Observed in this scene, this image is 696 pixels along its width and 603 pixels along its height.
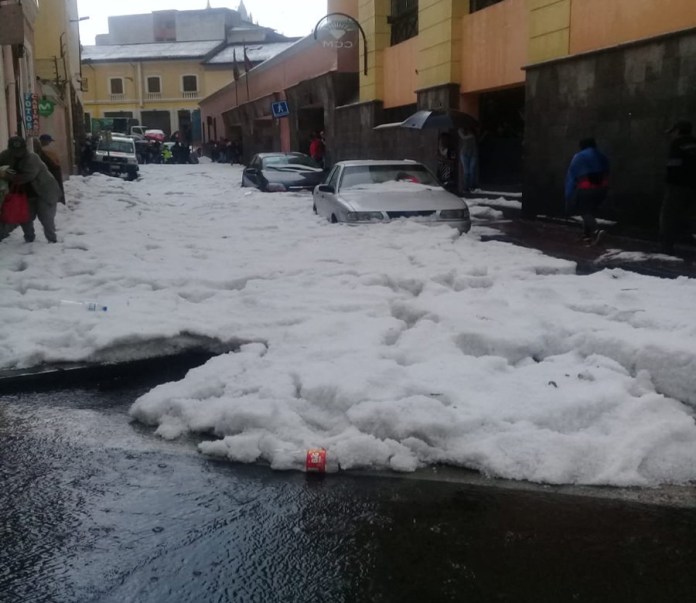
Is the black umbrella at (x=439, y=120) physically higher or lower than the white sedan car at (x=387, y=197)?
higher

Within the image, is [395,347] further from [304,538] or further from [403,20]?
[403,20]

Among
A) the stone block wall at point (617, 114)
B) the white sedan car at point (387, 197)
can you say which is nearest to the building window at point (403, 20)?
the stone block wall at point (617, 114)

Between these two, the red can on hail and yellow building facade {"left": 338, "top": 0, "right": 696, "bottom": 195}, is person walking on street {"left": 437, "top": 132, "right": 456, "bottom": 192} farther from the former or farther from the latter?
the red can on hail

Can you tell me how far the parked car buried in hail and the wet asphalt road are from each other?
31.3 meters

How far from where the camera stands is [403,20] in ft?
79.0

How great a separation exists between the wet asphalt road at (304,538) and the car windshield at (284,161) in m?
19.1

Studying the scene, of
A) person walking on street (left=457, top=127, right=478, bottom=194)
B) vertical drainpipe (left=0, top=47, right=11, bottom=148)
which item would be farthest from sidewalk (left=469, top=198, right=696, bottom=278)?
vertical drainpipe (left=0, top=47, right=11, bottom=148)

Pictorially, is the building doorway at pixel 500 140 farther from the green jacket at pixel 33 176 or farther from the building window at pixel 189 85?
the building window at pixel 189 85

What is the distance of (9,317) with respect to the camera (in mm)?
7047

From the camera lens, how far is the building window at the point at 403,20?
23188 millimetres

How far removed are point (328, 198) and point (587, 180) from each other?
420 centimetres

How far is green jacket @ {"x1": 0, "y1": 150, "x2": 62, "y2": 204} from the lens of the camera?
11.2 meters

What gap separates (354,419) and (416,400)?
1.30 ft

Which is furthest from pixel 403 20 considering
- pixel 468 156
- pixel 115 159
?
pixel 115 159
